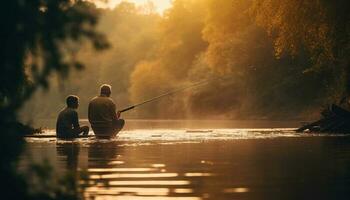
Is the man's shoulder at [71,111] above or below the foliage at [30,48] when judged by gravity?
above

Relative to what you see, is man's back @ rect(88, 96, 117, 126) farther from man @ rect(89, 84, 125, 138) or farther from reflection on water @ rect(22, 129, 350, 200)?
reflection on water @ rect(22, 129, 350, 200)

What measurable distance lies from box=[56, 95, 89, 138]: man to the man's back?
1.93ft

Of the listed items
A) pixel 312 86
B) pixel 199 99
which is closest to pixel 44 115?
pixel 199 99

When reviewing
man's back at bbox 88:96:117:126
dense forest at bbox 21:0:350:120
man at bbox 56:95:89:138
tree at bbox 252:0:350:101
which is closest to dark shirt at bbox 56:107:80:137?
man at bbox 56:95:89:138

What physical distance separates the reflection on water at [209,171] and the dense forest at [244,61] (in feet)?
5.97

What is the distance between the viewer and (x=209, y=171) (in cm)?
1141

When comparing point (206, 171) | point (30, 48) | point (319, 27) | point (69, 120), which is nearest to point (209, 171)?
point (206, 171)

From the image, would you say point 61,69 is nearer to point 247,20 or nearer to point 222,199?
point 222,199

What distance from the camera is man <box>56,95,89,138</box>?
21.6m

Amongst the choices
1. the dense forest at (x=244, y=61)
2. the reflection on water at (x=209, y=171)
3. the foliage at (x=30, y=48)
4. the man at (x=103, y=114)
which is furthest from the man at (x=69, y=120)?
the foliage at (x=30, y=48)

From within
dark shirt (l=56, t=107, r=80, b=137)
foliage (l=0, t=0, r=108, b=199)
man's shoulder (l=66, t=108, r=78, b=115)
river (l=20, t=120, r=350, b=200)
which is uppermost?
man's shoulder (l=66, t=108, r=78, b=115)

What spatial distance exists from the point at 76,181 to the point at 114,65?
118 meters

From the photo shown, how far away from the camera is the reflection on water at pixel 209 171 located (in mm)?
8461

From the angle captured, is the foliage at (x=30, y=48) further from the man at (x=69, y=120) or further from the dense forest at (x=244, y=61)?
the man at (x=69, y=120)
